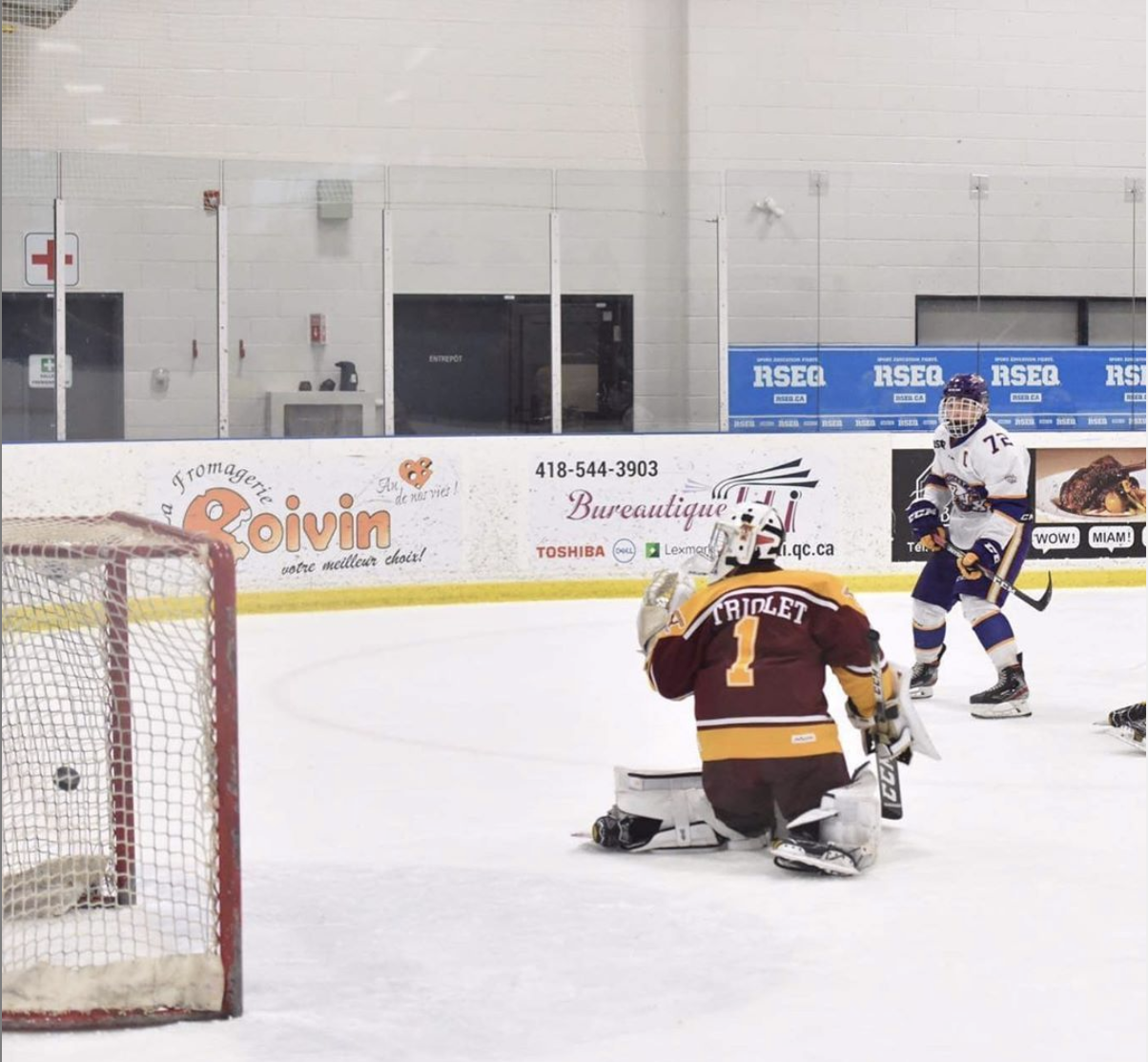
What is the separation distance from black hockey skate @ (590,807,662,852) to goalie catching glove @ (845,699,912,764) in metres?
0.50

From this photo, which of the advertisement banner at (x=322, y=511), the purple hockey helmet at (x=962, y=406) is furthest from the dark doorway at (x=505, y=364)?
the purple hockey helmet at (x=962, y=406)

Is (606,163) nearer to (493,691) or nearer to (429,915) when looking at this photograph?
(493,691)

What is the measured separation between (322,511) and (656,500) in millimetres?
1775

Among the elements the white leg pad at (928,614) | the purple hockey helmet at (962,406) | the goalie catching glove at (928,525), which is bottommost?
the white leg pad at (928,614)

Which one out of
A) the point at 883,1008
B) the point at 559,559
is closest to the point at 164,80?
the point at 559,559

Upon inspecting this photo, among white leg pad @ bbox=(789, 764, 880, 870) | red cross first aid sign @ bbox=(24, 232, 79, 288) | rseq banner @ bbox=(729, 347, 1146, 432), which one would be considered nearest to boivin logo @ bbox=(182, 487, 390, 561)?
red cross first aid sign @ bbox=(24, 232, 79, 288)

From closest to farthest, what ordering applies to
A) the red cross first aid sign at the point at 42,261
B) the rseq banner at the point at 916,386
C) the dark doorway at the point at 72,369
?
1. the dark doorway at the point at 72,369
2. the red cross first aid sign at the point at 42,261
3. the rseq banner at the point at 916,386

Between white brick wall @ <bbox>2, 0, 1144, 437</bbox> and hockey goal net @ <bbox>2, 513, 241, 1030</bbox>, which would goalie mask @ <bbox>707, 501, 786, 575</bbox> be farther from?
white brick wall @ <bbox>2, 0, 1144, 437</bbox>

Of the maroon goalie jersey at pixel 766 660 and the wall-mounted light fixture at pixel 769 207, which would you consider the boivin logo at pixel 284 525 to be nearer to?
the wall-mounted light fixture at pixel 769 207

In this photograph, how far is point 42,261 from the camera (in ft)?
30.8

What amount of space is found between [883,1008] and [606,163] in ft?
31.2

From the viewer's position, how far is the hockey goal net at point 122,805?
280 centimetres

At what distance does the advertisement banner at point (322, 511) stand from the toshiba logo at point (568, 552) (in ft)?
1.46

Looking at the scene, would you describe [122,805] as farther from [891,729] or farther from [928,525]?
[928,525]
